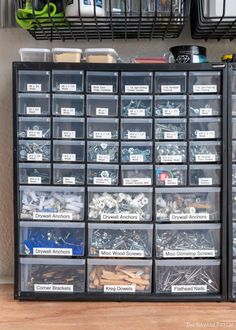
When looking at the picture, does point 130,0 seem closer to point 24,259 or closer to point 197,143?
point 197,143

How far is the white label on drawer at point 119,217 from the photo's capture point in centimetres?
92

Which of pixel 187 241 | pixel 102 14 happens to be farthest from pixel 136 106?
pixel 187 241

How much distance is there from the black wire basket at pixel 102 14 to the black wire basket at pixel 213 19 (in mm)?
40

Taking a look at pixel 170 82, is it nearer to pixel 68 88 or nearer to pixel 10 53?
pixel 68 88

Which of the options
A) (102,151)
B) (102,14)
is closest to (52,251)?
(102,151)

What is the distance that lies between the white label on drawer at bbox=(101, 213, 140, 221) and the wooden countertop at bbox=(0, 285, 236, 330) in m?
0.20

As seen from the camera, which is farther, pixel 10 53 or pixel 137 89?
pixel 10 53

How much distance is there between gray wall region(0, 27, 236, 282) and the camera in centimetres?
105

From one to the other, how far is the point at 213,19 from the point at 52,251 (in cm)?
67

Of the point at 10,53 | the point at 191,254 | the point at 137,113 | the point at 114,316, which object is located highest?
the point at 10,53

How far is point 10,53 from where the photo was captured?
1059 millimetres

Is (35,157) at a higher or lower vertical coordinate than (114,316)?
higher

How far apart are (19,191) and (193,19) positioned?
2.02 ft

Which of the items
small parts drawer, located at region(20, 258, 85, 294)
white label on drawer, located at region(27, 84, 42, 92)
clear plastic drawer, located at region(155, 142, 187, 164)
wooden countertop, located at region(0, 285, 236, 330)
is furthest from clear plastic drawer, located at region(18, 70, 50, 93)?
wooden countertop, located at region(0, 285, 236, 330)
